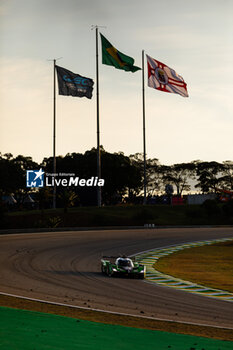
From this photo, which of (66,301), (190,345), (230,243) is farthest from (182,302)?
(230,243)

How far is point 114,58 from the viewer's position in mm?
56781

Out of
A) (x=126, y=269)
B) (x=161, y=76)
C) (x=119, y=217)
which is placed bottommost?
(x=126, y=269)

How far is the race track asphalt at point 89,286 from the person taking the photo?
50.9 feet

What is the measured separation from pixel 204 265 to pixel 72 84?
34307 mm

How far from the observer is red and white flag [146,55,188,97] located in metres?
59.1

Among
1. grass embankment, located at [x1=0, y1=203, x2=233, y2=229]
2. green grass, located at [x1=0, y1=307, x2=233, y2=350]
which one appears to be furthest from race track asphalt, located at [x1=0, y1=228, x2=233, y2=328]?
grass embankment, located at [x1=0, y1=203, x2=233, y2=229]

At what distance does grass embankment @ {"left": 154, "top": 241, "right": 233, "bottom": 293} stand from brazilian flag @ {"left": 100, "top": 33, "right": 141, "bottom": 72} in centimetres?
2497

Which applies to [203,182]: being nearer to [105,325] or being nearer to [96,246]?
[96,246]

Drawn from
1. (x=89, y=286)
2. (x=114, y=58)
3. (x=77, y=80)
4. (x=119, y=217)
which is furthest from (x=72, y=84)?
(x=89, y=286)

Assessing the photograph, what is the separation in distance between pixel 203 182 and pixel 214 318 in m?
128

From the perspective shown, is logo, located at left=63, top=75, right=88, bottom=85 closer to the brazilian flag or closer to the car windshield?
Answer: the brazilian flag

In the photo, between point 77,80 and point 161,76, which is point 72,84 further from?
point 161,76

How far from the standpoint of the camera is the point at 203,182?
140m

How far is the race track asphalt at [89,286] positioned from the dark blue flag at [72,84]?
24.2 m
